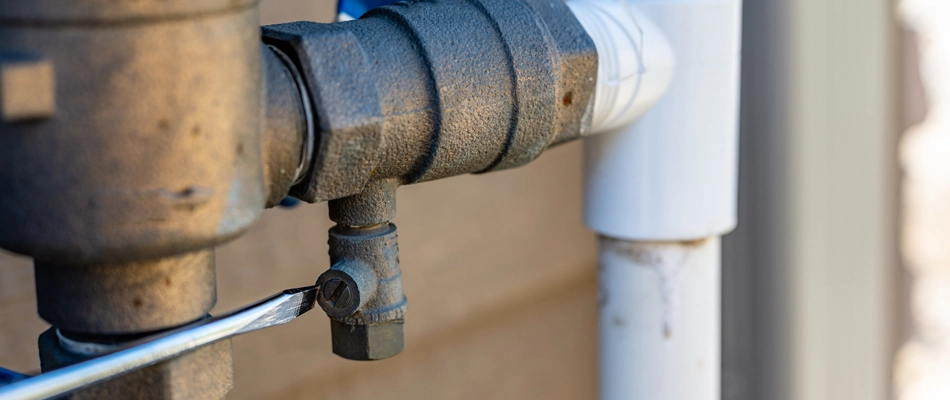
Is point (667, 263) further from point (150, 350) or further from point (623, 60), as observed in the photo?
point (150, 350)

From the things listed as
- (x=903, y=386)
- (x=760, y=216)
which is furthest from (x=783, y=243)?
(x=903, y=386)

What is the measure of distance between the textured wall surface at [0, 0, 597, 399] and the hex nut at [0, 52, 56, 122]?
384 millimetres

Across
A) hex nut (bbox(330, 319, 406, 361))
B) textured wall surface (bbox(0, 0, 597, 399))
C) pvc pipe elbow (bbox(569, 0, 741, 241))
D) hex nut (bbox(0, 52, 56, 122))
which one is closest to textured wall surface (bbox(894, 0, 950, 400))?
textured wall surface (bbox(0, 0, 597, 399))

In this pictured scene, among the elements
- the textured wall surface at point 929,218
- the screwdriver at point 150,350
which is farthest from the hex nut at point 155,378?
Answer: the textured wall surface at point 929,218

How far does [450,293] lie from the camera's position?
900 mm

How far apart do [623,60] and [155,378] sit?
27cm

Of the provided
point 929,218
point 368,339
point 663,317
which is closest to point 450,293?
point 663,317

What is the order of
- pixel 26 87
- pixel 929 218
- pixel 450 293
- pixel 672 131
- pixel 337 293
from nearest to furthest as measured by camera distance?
pixel 26 87 < pixel 337 293 < pixel 672 131 < pixel 450 293 < pixel 929 218

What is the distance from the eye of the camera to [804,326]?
0.91 metres

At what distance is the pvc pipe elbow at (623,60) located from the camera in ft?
1.44

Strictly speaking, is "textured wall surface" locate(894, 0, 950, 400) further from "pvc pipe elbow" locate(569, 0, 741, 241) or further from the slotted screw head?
the slotted screw head

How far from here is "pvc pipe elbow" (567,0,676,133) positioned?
1.44ft

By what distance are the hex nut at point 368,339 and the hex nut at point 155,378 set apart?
7 cm

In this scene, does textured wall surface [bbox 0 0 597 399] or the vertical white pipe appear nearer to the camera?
the vertical white pipe
